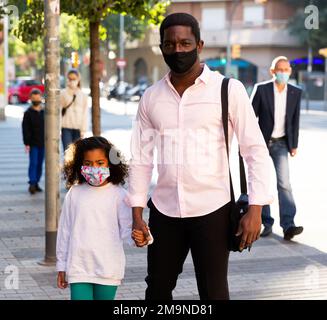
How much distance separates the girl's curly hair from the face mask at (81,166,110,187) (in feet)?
0.30

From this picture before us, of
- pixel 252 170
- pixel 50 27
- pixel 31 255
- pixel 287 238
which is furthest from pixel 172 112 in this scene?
pixel 287 238

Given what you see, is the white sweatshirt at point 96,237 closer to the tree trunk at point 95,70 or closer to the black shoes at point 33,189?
the tree trunk at point 95,70

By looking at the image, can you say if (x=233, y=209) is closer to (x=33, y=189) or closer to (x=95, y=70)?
(x=95, y=70)

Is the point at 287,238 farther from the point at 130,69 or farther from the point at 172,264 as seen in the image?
the point at 130,69

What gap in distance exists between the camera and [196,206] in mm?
3998

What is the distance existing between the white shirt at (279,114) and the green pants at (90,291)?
4.40 m

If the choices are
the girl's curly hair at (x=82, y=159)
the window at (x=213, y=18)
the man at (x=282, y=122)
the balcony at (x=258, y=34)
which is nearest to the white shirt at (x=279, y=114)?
the man at (x=282, y=122)

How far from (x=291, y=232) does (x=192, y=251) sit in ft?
14.4

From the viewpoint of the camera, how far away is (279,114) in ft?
27.4

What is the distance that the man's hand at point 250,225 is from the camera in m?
3.90

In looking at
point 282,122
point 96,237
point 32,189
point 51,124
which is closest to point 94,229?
point 96,237

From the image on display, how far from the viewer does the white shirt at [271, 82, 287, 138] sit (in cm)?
836
